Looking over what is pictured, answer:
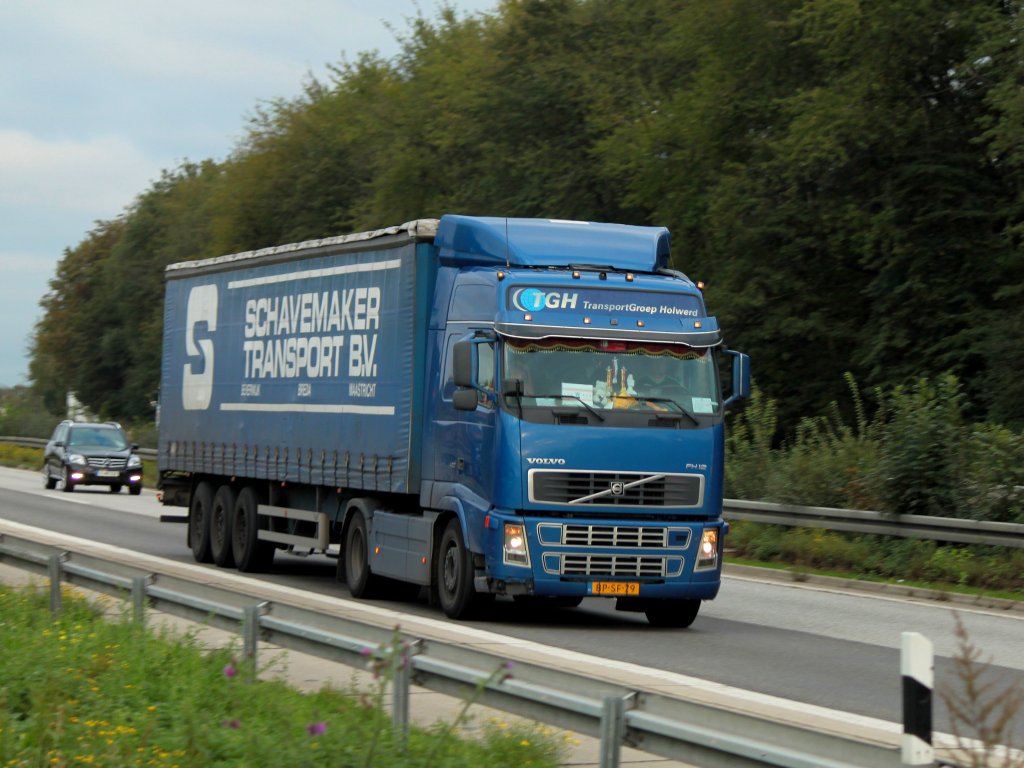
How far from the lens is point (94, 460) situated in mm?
44000

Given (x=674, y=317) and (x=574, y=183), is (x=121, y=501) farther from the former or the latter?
(x=674, y=317)

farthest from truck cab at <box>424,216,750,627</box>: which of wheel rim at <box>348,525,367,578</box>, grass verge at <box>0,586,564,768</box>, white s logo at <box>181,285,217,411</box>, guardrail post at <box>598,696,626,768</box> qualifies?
guardrail post at <box>598,696,626,768</box>

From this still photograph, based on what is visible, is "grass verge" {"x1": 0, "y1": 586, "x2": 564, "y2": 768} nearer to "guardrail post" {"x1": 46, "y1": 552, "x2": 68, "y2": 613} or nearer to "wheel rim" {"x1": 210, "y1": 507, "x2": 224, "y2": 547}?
"guardrail post" {"x1": 46, "y1": 552, "x2": 68, "y2": 613}

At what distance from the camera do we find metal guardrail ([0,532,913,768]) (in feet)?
19.2

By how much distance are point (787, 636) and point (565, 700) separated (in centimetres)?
850

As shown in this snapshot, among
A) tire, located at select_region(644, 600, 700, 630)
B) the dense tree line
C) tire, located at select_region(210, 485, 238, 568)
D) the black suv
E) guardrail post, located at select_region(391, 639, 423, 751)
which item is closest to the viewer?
guardrail post, located at select_region(391, 639, 423, 751)

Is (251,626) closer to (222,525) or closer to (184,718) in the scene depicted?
(184,718)

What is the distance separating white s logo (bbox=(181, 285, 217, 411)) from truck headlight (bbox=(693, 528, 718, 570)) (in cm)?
906

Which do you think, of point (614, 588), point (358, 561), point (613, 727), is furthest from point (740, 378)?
point (613, 727)

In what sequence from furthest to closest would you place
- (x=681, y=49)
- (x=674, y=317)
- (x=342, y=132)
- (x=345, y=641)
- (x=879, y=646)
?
1. (x=342, y=132)
2. (x=681, y=49)
3. (x=674, y=317)
4. (x=879, y=646)
5. (x=345, y=641)

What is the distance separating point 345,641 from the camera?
334 inches

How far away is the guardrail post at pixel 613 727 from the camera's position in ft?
21.7

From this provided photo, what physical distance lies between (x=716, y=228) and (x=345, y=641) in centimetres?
3512

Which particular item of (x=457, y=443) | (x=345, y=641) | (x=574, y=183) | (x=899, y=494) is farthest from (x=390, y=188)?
(x=345, y=641)
